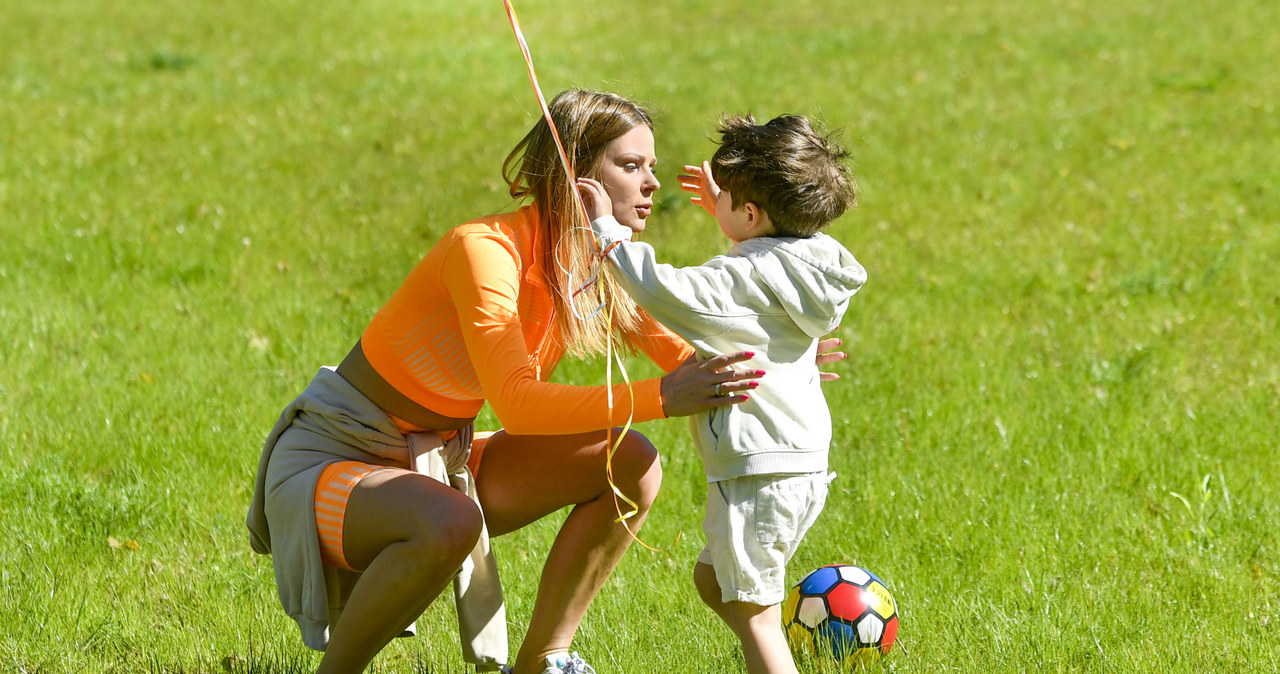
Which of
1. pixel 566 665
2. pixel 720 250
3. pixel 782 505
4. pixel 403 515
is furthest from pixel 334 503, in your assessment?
pixel 720 250

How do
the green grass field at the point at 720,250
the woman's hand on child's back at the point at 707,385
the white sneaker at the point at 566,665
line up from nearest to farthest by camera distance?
the woman's hand on child's back at the point at 707,385 → the white sneaker at the point at 566,665 → the green grass field at the point at 720,250

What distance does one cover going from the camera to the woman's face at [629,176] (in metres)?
3.71

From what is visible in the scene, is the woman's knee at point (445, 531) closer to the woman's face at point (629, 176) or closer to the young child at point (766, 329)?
the young child at point (766, 329)

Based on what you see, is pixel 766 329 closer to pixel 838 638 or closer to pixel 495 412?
pixel 495 412

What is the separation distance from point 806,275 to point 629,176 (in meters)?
0.69

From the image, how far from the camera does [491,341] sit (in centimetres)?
348

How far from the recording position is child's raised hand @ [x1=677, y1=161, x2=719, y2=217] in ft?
12.2

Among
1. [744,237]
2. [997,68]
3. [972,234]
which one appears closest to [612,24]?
[997,68]

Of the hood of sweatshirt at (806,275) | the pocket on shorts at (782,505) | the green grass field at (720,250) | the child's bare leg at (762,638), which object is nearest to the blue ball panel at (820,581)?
the green grass field at (720,250)

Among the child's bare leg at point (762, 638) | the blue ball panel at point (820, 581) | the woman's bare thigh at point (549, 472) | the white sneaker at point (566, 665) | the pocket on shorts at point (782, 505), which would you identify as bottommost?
the blue ball panel at point (820, 581)

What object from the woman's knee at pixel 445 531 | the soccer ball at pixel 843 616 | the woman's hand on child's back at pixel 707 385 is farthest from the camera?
the soccer ball at pixel 843 616

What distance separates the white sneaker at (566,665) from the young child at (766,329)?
66cm

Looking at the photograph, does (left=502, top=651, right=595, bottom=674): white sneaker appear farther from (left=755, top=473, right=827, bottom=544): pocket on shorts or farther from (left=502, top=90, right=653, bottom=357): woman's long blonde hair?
(left=502, top=90, right=653, bottom=357): woman's long blonde hair

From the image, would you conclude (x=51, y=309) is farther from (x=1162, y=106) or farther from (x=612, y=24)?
(x=612, y=24)
